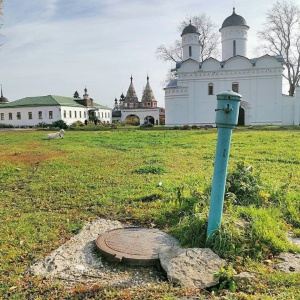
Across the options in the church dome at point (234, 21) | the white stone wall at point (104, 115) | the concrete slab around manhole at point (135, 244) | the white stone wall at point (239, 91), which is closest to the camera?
the concrete slab around manhole at point (135, 244)

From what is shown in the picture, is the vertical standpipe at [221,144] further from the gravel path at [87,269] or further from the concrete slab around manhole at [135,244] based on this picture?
the gravel path at [87,269]

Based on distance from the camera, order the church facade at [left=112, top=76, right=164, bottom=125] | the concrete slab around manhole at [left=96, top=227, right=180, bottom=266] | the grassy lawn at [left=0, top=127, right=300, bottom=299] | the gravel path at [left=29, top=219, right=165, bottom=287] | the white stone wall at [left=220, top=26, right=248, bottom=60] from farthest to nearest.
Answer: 1. the church facade at [left=112, top=76, right=164, bottom=125]
2. the white stone wall at [left=220, top=26, right=248, bottom=60]
3. the concrete slab around manhole at [left=96, top=227, right=180, bottom=266]
4. the gravel path at [left=29, top=219, right=165, bottom=287]
5. the grassy lawn at [left=0, top=127, right=300, bottom=299]

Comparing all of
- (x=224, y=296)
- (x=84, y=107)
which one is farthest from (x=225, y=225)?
(x=84, y=107)

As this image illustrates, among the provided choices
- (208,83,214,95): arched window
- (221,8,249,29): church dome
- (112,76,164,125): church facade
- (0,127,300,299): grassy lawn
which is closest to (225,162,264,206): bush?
(0,127,300,299): grassy lawn

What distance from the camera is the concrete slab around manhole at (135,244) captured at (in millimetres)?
3316

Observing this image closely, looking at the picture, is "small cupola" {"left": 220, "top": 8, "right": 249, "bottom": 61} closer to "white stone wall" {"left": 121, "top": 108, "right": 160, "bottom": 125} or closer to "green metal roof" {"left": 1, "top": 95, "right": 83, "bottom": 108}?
"white stone wall" {"left": 121, "top": 108, "right": 160, "bottom": 125}

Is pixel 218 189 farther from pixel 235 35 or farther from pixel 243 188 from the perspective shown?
pixel 235 35

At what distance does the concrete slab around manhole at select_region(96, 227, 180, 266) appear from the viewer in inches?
131

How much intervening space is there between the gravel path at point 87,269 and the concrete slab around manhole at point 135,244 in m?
0.08

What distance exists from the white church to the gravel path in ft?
120

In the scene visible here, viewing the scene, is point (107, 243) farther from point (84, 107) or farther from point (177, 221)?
point (84, 107)

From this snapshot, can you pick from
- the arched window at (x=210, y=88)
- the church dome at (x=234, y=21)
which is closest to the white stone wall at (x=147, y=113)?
the arched window at (x=210, y=88)

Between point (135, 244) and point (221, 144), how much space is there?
144 centimetres

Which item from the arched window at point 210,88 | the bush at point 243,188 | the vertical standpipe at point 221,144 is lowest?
the bush at point 243,188
